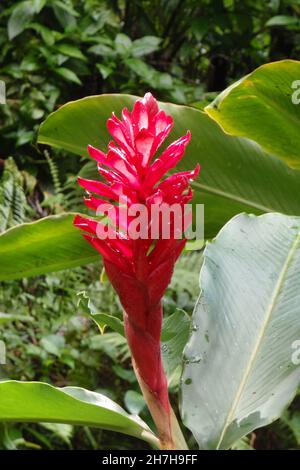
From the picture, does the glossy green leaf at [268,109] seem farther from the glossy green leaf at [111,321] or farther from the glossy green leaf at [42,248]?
the glossy green leaf at [111,321]

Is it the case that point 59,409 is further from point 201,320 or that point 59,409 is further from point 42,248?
point 42,248

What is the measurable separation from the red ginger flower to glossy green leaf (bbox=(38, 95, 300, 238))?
41 centimetres

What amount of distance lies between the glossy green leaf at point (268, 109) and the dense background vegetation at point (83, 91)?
28cm

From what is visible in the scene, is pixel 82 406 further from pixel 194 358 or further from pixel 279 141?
pixel 279 141

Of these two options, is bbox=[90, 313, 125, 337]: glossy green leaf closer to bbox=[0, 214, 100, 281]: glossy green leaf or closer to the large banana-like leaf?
the large banana-like leaf

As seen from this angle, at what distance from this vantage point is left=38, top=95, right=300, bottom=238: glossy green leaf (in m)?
0.82

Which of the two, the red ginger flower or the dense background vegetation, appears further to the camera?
the dense background vegetation

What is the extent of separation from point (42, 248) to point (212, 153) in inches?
9.6

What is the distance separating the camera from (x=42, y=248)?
79 centimetres

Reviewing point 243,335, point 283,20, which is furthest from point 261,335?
point 283,20

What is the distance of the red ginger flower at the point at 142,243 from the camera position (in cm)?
39

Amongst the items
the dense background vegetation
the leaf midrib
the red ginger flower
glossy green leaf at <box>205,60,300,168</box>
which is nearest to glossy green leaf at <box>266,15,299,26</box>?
the dense background vegetation

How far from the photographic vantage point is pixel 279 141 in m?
0.85
